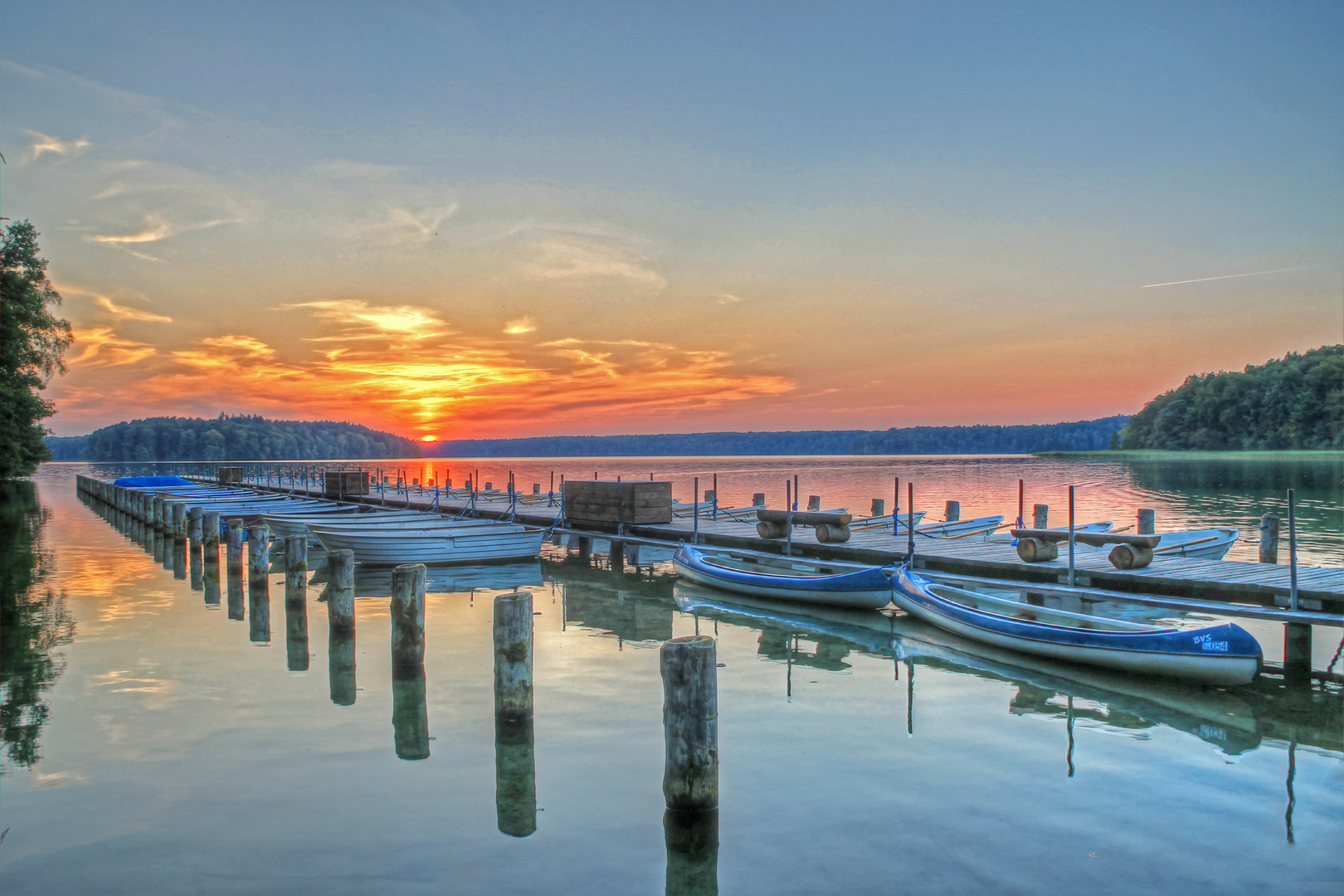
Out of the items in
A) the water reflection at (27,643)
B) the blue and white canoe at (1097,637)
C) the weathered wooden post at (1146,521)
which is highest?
the weathered wooden post at (1146,521)

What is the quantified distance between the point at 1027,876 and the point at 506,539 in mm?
19966

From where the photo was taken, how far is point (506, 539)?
24781 millimetres

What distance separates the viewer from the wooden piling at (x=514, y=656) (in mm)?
8984

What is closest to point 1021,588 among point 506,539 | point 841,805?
point 841,805

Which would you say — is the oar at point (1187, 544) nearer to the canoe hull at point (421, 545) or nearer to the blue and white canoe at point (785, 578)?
the blue and white canoe at point (785, 578)

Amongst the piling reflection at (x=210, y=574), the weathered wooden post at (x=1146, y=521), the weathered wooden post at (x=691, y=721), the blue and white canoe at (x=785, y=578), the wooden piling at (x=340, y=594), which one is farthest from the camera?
the piling reflection at (x=210, y=574)

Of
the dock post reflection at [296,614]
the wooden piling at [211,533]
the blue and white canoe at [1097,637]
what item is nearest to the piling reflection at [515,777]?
the dock post reflection at [296,614]

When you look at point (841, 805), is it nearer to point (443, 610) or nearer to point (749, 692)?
point (749, 692)

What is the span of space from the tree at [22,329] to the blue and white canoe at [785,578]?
43.3m

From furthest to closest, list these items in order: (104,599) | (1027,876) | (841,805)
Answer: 1. (104,599)
2. (841,805)
3. (1027,876)

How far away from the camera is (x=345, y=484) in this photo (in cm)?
4150

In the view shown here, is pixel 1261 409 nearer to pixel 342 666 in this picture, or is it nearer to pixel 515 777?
pixel 342 666

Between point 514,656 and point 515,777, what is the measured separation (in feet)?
4.15

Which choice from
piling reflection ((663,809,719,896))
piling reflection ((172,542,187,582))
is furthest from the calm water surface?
piling reflection ((172,542,187,582))
